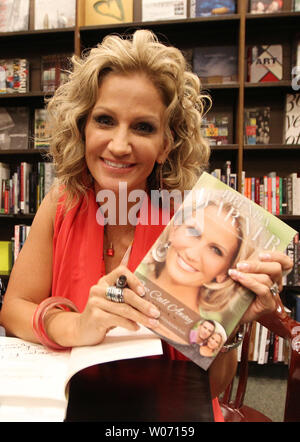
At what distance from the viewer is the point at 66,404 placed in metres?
0.47

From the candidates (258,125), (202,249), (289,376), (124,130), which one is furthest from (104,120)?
(258,125)

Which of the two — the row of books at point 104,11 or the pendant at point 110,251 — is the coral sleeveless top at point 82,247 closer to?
the pendant at point 110,251

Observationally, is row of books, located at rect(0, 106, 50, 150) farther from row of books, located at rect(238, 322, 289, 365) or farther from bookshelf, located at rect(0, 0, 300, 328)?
row of books, located at rect(238, 322, 289, 365)

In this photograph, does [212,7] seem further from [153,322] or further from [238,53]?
[153,322]

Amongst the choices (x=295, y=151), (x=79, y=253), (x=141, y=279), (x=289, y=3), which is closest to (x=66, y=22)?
(x=289, y=3)

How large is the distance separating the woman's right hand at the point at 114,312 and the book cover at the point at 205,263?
15 millimetres

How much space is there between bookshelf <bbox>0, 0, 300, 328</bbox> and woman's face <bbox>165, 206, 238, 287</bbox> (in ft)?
5.49

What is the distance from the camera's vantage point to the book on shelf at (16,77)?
233 centimetres

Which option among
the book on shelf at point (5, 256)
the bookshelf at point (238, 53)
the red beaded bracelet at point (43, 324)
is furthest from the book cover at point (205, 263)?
the book on shelf at point (5, 256)

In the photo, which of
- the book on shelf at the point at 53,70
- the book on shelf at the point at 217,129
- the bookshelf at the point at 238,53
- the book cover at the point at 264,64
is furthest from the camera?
the book on shelf at the point at 53,70

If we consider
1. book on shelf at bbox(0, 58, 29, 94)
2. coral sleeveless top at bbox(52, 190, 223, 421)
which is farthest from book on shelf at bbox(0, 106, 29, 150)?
coral sleeveless top at bbox(52, 190, 223, 421)

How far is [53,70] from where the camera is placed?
239cm

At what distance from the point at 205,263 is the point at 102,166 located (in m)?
0.43
